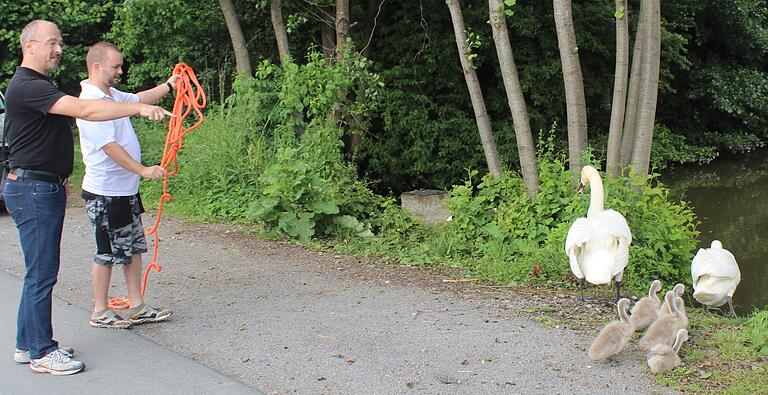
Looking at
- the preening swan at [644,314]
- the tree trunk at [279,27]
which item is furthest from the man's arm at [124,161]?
the tree trunk at [279,27]

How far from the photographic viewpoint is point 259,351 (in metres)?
5.38

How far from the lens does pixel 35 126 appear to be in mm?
4926

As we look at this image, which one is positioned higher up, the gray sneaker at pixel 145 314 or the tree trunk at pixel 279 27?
the tree trunk at pixel 279 27

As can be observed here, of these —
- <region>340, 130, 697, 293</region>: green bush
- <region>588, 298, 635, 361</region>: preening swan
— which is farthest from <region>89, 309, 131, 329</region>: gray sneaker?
<region>588, 298, 635, 361</region>: preening swan

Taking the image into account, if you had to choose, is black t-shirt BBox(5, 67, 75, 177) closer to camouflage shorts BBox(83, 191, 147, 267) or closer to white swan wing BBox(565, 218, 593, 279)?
camouflage shorts BBox(83, 191, 147, 267)

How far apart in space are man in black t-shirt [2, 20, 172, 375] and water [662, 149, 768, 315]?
22.6 ft

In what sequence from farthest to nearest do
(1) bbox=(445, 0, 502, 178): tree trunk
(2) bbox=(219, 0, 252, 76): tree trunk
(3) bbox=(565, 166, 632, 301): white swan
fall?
(2) bbox=(219, 0, 252, 76): tree trunk, (1) bbox=(445, 0, 502, 178): tree trunk, (3) bbox=(565, 166, 632, 301): white swan

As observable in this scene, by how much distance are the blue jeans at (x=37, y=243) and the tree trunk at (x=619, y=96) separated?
5.58m

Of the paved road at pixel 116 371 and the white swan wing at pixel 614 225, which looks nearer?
the paved road at pixel 116 371

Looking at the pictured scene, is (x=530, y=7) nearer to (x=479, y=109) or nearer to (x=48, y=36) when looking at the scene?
(x=479, y=109)

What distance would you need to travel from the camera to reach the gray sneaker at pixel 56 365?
5012mm

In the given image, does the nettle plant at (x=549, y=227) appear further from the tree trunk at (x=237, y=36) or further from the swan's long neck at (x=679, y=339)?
the tree trunk at (x=237, y=36)

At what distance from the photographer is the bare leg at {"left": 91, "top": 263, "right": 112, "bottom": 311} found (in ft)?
18.8

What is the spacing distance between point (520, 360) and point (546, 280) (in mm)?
2179
